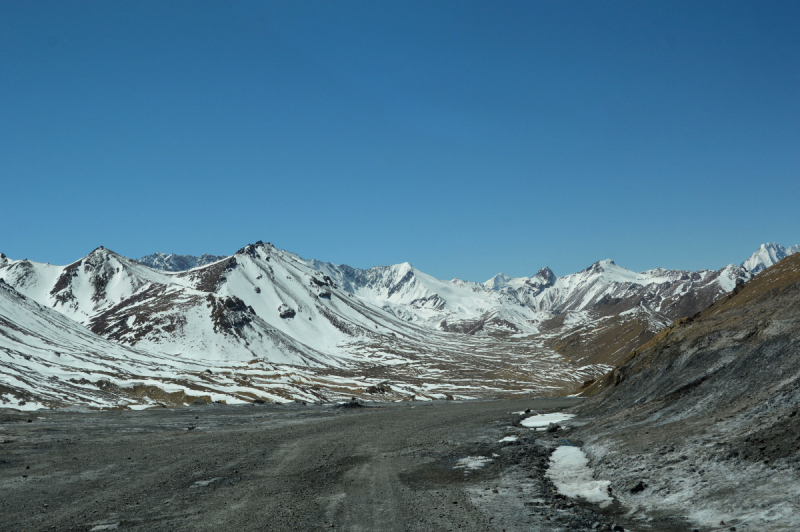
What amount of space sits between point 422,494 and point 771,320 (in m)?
31.1

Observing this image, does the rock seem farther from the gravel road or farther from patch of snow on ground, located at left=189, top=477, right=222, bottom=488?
patch of snow on ground, located at left=189, top=477, right=222, bottom=488

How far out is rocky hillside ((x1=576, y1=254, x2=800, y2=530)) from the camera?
20.2 meters

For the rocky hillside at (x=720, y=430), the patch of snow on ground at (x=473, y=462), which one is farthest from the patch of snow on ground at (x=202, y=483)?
the rocky hillside at (x=720, y=430)

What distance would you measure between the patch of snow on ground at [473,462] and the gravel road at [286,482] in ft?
1.32

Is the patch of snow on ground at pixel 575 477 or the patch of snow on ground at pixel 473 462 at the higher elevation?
the patch of snow on ground at pixel 473 462

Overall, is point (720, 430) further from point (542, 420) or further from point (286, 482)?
point (542, 420)

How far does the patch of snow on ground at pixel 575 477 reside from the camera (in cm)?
2543

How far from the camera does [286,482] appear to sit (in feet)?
99.5

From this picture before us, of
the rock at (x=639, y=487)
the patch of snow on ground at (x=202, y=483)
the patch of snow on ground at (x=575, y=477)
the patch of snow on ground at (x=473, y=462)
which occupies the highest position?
the patch of snow on ground at (x=202, y=483)

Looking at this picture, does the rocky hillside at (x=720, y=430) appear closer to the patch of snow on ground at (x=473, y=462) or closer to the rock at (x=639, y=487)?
the rock at (x=639, y=487)

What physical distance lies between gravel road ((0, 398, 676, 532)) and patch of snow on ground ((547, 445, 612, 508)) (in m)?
0.82

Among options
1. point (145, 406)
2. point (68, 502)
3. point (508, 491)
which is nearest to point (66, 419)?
point (145, 406)

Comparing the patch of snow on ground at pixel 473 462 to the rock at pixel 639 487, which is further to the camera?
the patch of snow on ground at pixel 473 462

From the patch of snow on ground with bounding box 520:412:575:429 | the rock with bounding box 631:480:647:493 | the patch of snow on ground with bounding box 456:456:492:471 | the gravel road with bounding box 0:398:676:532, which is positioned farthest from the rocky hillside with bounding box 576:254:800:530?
the patch of snow on ground with bounding box 456:456:492:471
